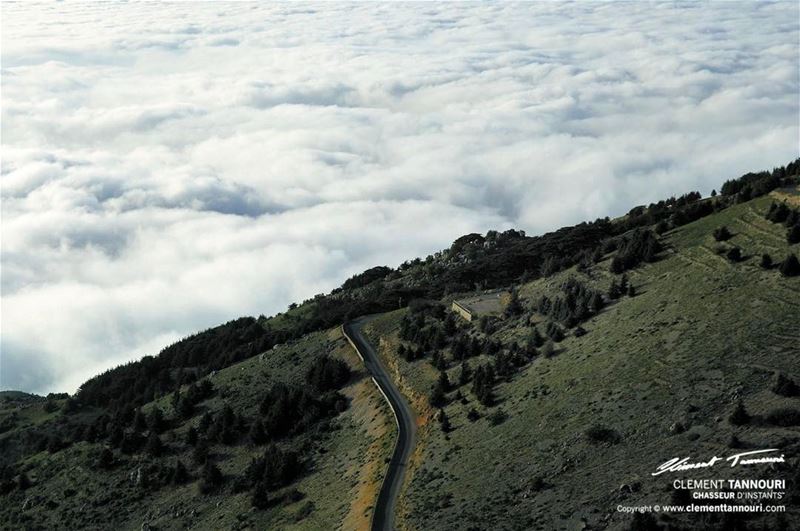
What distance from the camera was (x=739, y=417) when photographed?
3275cm

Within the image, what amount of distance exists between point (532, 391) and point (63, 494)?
36110mm

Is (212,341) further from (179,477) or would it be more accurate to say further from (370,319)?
(179,477)

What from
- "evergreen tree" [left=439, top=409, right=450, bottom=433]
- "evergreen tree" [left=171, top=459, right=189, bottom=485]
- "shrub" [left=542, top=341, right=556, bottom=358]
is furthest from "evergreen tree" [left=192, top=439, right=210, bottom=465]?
"shrub" [left=542, top=341, right=556, bottom=358]

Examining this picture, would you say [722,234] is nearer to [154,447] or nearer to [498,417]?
[498,417]

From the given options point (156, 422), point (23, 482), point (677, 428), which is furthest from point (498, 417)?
point (23, 482)

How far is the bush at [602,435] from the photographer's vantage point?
36062mm

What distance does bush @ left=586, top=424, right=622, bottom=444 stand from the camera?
118ft

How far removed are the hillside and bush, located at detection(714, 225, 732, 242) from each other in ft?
0.34

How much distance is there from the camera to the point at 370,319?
73688 millimetres

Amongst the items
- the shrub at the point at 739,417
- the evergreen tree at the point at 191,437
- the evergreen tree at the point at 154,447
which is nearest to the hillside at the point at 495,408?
the shrub at the point at 739,417

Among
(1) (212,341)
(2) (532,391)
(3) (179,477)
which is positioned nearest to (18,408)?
(1) (212,341)

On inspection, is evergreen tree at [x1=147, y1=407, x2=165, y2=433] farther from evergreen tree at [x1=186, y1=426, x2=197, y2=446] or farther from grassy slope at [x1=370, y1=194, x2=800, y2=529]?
grassy slope at [x1=370, y1=194, x2=800, y2=529]

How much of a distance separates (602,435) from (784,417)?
323 inches

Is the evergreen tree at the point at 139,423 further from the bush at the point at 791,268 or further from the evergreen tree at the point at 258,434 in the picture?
the bush at the point at 791,268
